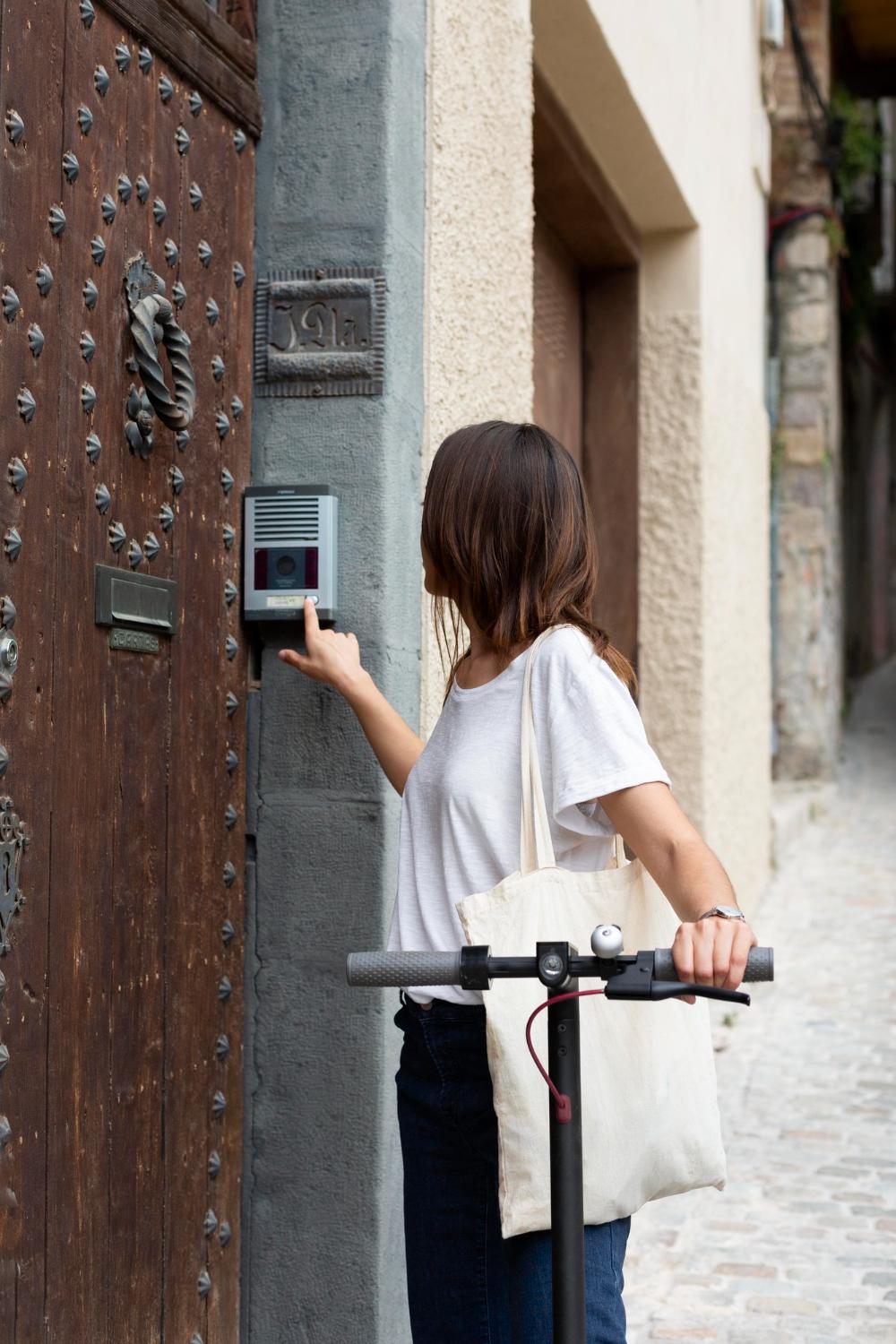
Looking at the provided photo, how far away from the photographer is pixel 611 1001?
1883 millimetres

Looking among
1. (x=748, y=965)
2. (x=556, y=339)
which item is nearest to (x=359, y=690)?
(x=748, y=965)

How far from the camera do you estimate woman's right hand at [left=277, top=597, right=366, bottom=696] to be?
272cm

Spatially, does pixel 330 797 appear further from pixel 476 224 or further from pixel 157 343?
pixel 476 224

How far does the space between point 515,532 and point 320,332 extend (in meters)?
1.01

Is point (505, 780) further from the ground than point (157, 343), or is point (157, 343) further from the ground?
point (157, 343)

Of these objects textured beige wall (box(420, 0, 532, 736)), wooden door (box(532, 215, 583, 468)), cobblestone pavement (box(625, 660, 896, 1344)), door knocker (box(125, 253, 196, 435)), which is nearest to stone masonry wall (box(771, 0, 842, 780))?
cobblestone pavement (box(625, 660, 896, 1344))

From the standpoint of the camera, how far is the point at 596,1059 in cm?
186

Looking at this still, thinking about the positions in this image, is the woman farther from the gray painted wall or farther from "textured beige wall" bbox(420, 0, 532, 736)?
"textured beige wall" bbox(420, 0, 532, 736)

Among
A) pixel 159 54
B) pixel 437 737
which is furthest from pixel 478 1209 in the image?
pixel 159 54

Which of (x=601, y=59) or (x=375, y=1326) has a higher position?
(x=601, y=59)

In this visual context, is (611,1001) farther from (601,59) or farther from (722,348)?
(722,348)

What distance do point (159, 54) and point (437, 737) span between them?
1.21m

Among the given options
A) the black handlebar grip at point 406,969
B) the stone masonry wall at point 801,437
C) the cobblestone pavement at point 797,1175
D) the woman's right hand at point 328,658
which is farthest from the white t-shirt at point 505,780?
the stone masonry wall at point 801,437

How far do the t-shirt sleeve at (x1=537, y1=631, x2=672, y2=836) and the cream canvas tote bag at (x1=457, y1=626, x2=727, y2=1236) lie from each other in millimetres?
44
